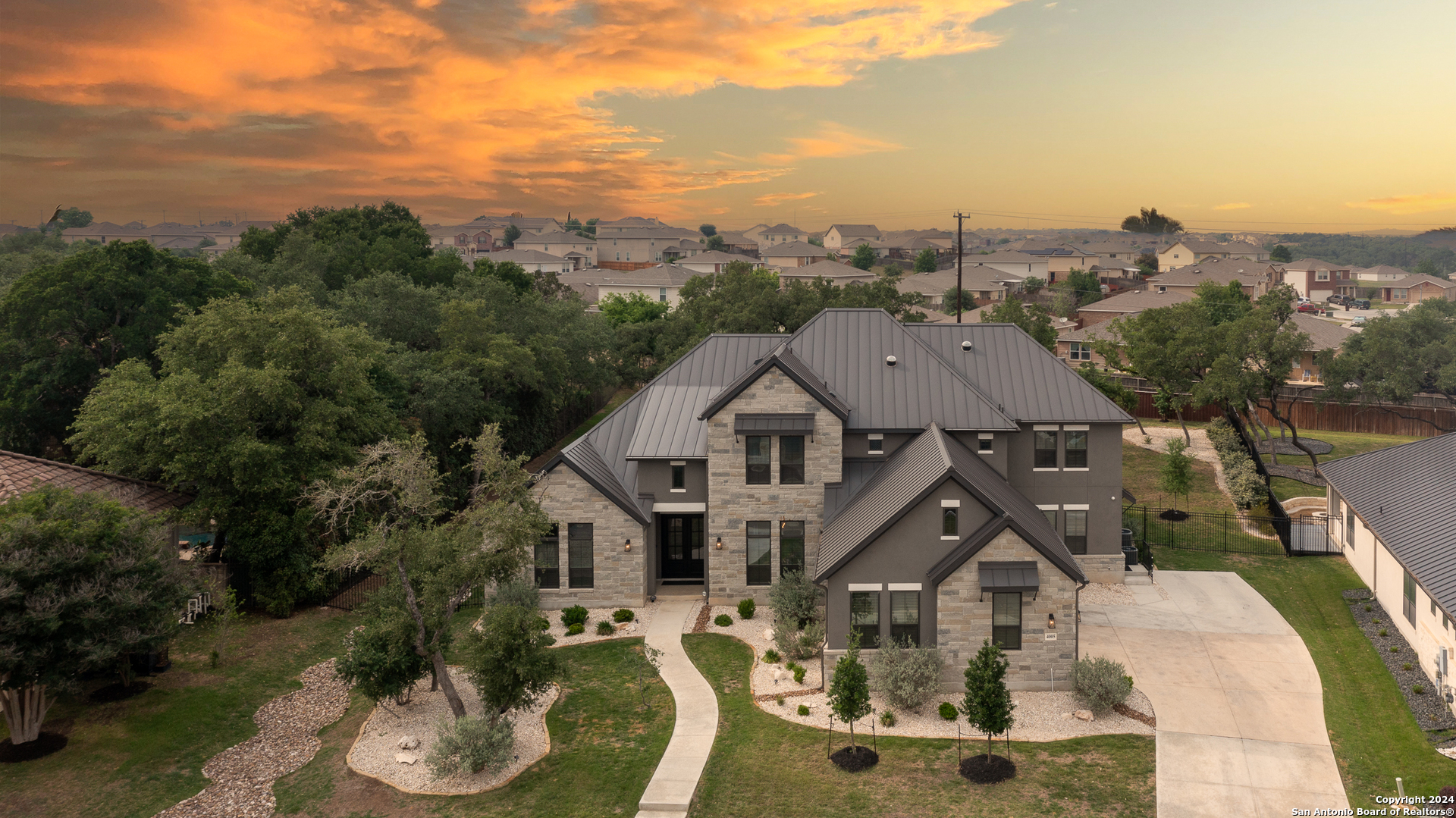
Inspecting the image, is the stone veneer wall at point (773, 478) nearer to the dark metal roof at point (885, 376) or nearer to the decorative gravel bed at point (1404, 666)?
the dark metal roof at point (885, 376)

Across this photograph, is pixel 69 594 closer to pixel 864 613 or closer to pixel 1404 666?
pixel 864 613

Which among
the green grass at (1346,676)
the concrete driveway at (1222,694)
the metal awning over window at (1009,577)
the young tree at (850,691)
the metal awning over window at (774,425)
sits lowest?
the concrete driveway at (1222,694)

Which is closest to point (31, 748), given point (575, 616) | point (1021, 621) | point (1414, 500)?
point (575, 616)

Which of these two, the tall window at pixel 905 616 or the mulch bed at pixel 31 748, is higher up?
the tall window at pixel 905 616

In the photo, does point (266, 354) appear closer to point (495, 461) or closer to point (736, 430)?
point (495, 461)

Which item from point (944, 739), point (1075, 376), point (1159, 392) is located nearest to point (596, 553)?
point (944, 739)

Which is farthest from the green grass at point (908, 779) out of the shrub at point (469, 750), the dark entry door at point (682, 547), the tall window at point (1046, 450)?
the tall window at point (1046, 450)

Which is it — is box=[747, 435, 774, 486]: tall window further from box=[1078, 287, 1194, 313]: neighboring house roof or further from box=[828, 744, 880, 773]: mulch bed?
box=[1078, 287, 1194, 313]: neighboring house roof
